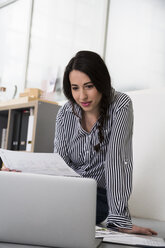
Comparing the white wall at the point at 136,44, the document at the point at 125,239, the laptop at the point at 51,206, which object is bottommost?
the document at the point at 125,239

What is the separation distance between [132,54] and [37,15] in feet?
5.60

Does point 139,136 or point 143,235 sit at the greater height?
point 139,136

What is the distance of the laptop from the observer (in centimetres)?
90

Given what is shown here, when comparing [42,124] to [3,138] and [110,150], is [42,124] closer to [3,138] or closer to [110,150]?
[3,138]

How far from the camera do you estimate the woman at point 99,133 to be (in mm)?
1425

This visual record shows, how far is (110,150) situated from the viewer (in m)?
1.49

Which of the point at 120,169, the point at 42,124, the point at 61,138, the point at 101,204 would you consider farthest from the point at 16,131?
the point at 120,169

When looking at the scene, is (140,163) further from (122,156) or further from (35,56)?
(35,56)

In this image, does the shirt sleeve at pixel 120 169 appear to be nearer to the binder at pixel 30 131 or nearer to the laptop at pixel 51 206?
the laptop at pixel 51 206

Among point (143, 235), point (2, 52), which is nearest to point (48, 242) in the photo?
point (143, 235)

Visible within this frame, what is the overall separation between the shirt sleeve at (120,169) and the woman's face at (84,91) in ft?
0.40

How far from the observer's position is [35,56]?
12.3ft

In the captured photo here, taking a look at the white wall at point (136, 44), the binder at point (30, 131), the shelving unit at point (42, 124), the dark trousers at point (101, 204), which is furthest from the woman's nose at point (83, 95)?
the binder at point (30, 131)

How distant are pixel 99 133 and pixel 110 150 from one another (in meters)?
0.14
